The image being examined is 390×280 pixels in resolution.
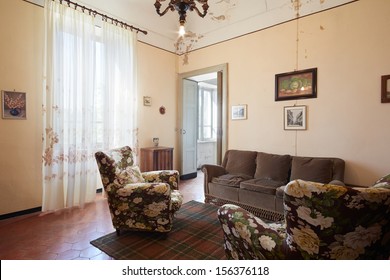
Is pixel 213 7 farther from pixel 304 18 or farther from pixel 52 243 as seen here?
pixel 52 243

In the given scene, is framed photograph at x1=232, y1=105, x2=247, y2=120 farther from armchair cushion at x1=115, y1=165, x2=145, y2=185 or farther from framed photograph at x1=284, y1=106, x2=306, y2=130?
armchair cushion at x1=115, y1=165, x2=145, y2=185

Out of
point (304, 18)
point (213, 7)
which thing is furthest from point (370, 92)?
point (213, 7)

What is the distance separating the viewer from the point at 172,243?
7.18ft

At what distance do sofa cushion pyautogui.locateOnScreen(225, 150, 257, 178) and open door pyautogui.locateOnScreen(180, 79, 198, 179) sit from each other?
61.3 inches

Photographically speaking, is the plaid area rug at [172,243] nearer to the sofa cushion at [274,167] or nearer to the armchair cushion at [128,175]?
the armchair cushion at [128,175]

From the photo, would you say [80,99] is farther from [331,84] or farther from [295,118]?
[331,84]

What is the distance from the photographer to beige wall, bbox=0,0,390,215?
8.96ft

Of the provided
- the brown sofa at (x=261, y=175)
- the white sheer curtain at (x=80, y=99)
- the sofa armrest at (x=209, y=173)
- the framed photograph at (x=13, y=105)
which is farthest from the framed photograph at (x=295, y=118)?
the framed photograph at (x=13, y=105)

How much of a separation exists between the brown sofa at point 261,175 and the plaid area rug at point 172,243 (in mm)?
616

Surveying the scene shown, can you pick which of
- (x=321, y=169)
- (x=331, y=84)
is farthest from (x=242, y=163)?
(x=331, y=84)

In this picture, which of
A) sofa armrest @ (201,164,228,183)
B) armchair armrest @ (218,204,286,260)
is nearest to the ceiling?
sofa armrest @ (201,164,228,183)

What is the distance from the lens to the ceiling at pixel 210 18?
11.1 feet

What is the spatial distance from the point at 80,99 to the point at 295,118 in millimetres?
3204
